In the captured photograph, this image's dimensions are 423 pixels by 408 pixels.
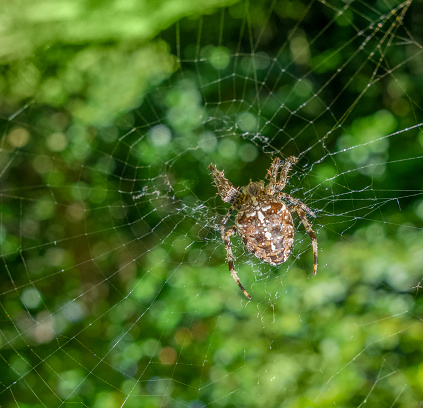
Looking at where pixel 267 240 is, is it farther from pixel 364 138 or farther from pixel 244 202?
pixel 364 138

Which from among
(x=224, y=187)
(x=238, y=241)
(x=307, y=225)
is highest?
(x=224, y=187)

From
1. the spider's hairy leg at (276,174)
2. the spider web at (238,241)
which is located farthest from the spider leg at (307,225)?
the spider web at (238,241)

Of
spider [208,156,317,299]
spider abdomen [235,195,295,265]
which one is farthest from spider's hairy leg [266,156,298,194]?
spider abdomen [235,195,295,265]

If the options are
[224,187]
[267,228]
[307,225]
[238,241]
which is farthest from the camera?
[238,241]

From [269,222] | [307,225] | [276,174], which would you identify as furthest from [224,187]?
[307,225]

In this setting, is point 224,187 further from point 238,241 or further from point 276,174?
point 238,241

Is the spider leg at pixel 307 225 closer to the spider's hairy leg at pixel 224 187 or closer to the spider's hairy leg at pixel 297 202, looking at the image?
the spider's hairy leg at pixel 297 202
